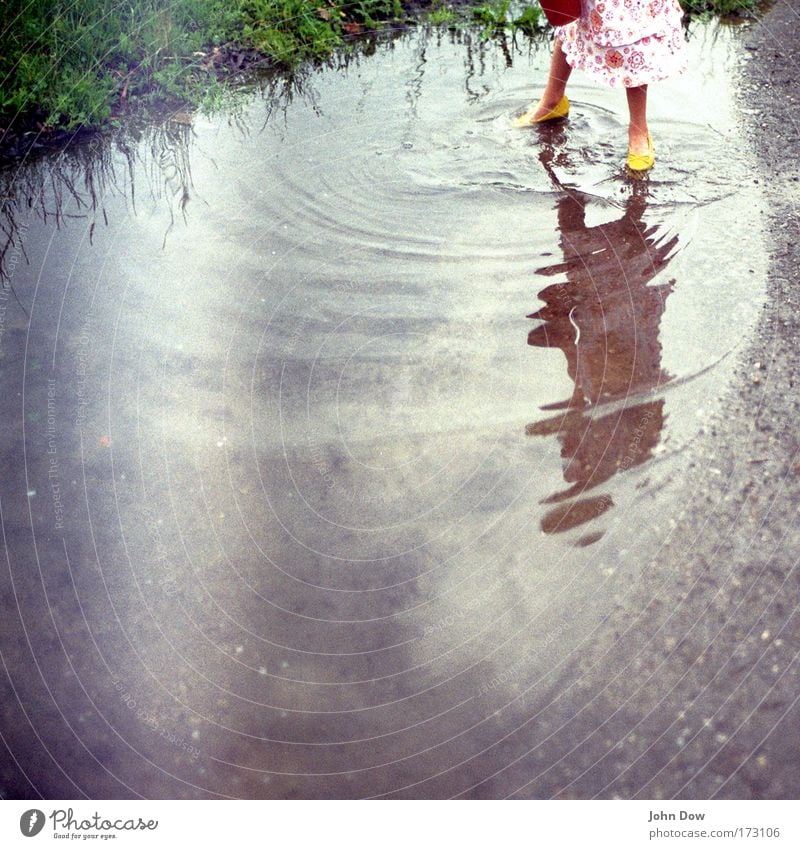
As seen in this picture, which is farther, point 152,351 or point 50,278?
point 50,278

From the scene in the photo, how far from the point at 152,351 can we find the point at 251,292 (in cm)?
33

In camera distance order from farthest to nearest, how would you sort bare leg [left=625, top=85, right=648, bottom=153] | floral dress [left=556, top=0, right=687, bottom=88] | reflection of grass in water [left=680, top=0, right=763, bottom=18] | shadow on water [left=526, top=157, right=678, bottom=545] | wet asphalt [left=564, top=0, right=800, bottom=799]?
reflection of grass in water [left=680, top=0, right=763, bottom=18]
bare leg [left=625, top=85, right=648, bottom=153]
floral dress [left=556, top=0, right=687, bottom=88]
shadow on water [left=526, top=157, right=678, bottom=545]
wet asphalt [left=564, top=0, right=800, bottom=799]

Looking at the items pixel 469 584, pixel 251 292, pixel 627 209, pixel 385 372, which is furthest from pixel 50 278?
pixel 627 209

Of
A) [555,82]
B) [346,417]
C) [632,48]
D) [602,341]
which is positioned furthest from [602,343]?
[555,82]

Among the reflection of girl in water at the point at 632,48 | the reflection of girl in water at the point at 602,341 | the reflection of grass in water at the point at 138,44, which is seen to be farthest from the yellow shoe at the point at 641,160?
the reflection of grass in water at the point at 138,44

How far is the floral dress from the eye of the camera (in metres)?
2.61

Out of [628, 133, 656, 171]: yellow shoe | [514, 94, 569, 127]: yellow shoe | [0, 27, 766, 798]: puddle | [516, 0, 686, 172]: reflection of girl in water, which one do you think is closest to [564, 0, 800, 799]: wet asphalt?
[0, 27, 766, 798]: puddle

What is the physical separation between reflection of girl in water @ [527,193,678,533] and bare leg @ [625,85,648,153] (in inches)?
7.9

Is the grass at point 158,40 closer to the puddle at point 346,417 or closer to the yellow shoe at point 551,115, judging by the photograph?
the puddle at point 346,417

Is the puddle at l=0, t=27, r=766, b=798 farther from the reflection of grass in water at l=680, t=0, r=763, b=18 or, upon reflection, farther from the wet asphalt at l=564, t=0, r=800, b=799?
the reflection of grass in water at l=680, t=0, r=763, b=18

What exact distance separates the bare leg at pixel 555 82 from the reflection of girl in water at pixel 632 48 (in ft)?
0.25

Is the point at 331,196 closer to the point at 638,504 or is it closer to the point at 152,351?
the point at 152,351
